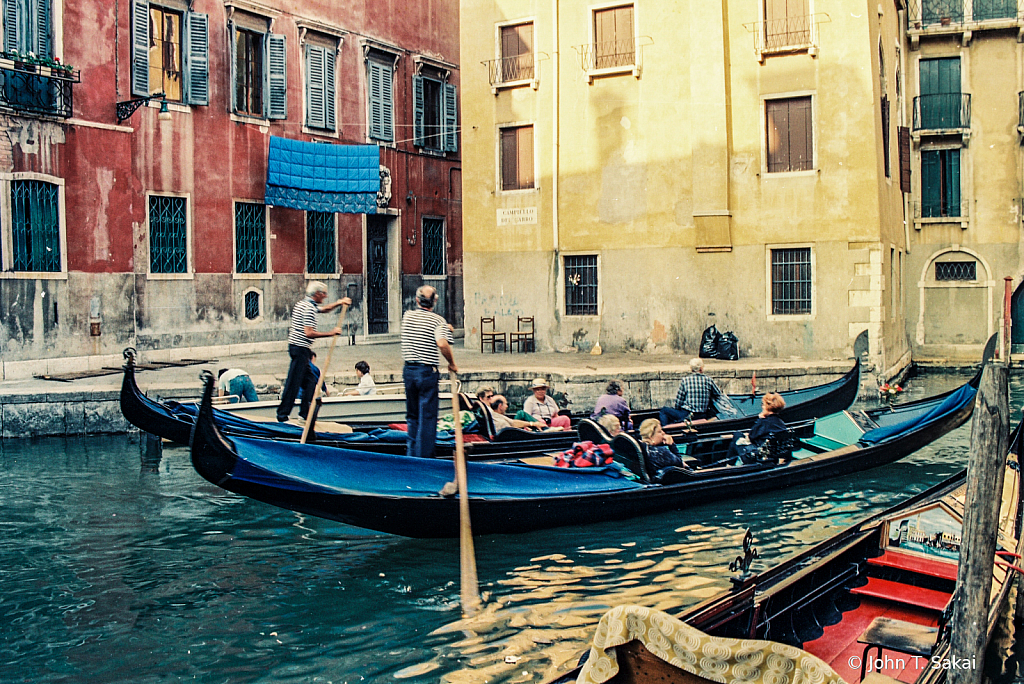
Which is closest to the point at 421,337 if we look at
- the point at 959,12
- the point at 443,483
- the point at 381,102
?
the point at 443,483

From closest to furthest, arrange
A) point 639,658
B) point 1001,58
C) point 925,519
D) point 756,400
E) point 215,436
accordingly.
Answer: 1. point 639,658
2. point 925,519
3. point 215,436
4. point 756,400
5. point 1001,58

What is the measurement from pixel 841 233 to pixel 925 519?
9.82 meters

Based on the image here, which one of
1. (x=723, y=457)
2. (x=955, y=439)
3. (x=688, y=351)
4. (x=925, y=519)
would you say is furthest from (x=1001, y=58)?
(x=925, y=519)

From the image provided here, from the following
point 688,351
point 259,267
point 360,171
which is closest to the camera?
point 688,351

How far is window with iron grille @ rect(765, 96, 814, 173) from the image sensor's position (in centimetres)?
1506

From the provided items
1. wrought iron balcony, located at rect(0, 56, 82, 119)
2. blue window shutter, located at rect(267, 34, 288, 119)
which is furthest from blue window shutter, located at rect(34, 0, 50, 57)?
blue window shutter, located at rect(267, 34, 288, 119)

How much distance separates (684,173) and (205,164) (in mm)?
8019

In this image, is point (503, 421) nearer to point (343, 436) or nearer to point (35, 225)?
point (343, 436)

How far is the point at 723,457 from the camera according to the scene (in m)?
9.82

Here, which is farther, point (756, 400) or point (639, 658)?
point (756, 400)

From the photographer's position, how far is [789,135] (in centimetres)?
1516

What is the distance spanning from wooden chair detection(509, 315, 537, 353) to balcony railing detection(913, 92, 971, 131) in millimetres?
9881

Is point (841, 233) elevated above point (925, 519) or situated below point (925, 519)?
above

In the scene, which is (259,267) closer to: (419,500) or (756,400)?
(756,400)
